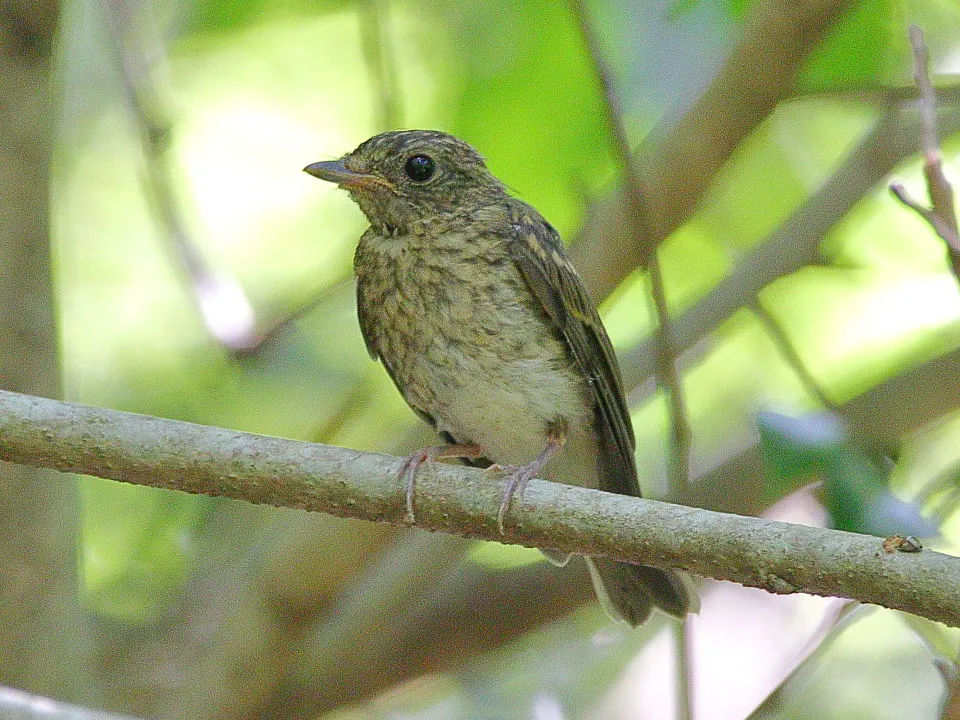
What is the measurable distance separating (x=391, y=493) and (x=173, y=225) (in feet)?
7.53

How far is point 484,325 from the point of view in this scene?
418 centimetres

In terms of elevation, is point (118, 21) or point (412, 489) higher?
point (118, 21)

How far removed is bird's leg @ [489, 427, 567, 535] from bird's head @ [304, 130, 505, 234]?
78 centimetres

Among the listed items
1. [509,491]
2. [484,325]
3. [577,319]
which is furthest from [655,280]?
[509,491]

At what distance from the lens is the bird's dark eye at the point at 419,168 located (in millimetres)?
4555

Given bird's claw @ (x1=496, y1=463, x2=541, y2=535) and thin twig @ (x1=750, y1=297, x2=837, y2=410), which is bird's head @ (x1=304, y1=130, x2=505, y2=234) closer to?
thin twig @ (x1=750, y1=297, x2=837, y2=410)

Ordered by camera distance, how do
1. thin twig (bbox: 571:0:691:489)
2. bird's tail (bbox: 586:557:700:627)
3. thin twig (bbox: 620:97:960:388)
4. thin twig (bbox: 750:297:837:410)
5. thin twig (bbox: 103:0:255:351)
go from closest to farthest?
thin twig (bbox: 571:0:691:489) < bird's tail (bbox: 586:557:700:627) < thin twig (bbox: 750:297:837:410) < thin twig (bbox: 620:97:960:388) < thin twig (bbox: 103:0:255:351)

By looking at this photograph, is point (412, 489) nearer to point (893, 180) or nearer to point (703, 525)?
point (703, 525)

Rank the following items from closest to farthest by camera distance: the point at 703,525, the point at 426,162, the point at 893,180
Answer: the point at 703,525
the point at 426,162
the point at 893,180

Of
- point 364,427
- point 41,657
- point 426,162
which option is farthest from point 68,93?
point 41,657

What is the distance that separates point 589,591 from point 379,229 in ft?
4.84

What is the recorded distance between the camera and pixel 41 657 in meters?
4.35

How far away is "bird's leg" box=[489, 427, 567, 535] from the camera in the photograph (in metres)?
3.07

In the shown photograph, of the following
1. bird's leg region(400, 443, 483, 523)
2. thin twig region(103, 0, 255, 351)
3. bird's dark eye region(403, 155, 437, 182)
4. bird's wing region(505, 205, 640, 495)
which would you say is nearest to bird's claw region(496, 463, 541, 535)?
bird's leg region(400, 443, 483, 523)
